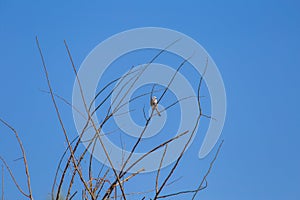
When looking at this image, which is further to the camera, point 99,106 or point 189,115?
point 189,115

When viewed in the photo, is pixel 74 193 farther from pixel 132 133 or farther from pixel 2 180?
pixel 132 133

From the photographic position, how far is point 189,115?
5.11ft

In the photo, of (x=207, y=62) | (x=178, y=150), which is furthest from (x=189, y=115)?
(x=207, y=62)

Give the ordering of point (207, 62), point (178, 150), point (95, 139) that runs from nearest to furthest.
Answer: point (95, 139) < point (207, 62) < point (178, 150)

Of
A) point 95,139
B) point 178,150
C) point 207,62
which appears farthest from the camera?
point 178,150

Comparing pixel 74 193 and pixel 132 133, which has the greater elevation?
pixel 132 133

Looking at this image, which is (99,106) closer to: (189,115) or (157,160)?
(157,160)

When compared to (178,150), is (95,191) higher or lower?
lower

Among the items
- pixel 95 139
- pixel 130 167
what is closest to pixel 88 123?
pixel 95 139

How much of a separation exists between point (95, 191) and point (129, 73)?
415 millimetres

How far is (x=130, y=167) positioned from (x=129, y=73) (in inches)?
14.3

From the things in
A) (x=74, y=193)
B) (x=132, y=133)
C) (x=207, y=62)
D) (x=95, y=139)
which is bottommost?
(x=74, y=193)

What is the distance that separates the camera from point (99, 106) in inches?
48.2

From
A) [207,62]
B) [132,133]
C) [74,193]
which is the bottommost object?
[74,193]
